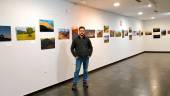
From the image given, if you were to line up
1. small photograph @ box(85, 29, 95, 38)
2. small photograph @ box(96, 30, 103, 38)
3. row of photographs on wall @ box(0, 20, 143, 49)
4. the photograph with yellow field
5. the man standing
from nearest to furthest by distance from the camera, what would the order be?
row of photographs on wall @ box(0, 20, 143, 49) < the photograph with yellow field < the man standing < small photograph @ box(85, 29, 95, 38) < small photograph @ box(96, 30, 103, 38)

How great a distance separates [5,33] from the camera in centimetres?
435

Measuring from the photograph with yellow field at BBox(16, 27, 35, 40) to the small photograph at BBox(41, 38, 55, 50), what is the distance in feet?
1.32

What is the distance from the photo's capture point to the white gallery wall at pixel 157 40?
49.3ft

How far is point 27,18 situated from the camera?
4.92 metres

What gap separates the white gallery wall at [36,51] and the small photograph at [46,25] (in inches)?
4.1

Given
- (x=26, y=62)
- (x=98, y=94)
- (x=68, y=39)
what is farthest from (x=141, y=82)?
(x=26, y=62)

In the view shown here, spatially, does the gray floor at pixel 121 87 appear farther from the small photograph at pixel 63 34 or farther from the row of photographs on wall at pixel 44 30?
the small photograph at pixel 63 34

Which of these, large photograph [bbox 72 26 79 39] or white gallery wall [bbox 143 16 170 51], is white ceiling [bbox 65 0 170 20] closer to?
large photograph [bbox 72 26 79 39]

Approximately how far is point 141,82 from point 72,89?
Answer: 2066 millimetres

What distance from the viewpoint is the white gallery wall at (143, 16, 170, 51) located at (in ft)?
49.3

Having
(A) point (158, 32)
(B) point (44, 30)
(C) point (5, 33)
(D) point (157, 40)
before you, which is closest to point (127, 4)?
(B) point (44, 30)

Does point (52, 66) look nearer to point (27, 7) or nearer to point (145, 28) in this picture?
point (27, 7)

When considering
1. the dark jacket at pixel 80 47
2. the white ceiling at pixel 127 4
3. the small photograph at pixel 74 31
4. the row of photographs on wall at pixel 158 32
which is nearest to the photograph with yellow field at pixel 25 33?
the dark jacket at pixel 80 47

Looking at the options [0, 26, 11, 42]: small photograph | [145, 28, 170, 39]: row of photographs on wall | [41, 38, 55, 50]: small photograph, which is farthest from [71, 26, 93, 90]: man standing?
[145, 28, 170, 39]: row of photographs on wall
